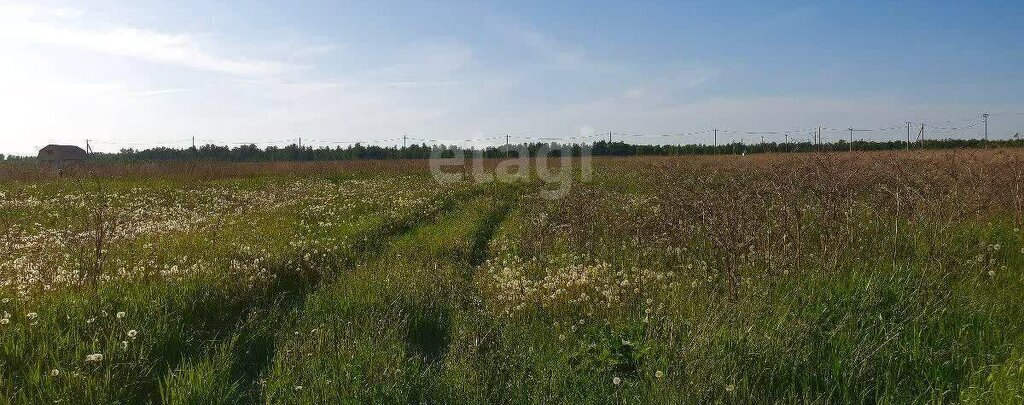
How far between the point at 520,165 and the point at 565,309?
1314 inches

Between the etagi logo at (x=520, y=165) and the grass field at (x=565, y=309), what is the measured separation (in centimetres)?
1020

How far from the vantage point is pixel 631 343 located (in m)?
4.75

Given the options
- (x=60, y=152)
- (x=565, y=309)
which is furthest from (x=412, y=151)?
(x=565, y=309)

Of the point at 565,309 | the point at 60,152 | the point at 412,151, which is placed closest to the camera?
the point at 565,309

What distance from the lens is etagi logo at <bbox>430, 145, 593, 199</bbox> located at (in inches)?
1104

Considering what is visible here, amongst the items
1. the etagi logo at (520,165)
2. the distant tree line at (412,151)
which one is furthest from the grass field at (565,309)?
the distant tree line at (412,151)

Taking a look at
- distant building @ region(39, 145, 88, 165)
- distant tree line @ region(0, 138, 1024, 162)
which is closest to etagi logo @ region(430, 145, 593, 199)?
distant tree line @ region(0, 138, 1024, 162)

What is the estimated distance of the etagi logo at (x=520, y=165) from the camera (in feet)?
92.0

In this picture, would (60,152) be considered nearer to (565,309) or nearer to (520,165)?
(520,165)

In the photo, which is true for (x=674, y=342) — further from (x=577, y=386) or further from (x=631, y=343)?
(x=577, y=386)

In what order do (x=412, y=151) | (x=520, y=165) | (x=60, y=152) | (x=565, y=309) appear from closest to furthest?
(x=565, y=309), (x=520, y=165), (x=60, y=152), (x=412, y=151)

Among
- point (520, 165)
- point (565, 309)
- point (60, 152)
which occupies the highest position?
point (60, 152)

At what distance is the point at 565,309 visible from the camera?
6.27 meters

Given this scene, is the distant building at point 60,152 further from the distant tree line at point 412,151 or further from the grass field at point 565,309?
the grass field at point 565,309
